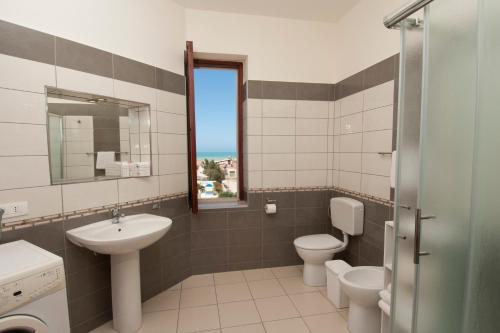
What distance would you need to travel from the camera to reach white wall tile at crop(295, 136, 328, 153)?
2789mm

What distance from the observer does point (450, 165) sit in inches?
33.4

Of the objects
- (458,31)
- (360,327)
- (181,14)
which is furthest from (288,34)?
Result: (360,327)

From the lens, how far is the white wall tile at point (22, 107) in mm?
1425

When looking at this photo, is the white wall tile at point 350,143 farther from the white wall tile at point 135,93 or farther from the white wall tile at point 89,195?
the white wall tile at point 89,195

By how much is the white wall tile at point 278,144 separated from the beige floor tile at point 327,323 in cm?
156

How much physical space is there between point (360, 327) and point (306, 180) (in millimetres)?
1433

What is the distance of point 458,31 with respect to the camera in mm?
814

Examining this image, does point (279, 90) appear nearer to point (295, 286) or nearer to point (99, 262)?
point (295, 286)

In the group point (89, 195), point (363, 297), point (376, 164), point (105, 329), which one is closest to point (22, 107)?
point (89, 195)

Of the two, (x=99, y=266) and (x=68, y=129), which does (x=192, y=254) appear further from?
(x=68, y=129)

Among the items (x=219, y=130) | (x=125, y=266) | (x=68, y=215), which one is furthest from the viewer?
(x=219, y=130)

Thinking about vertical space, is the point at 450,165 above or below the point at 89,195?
above

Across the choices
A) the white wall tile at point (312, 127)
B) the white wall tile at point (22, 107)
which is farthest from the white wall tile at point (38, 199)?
the white wall tile at point (312, 127)

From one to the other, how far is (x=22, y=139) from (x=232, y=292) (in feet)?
6.53
